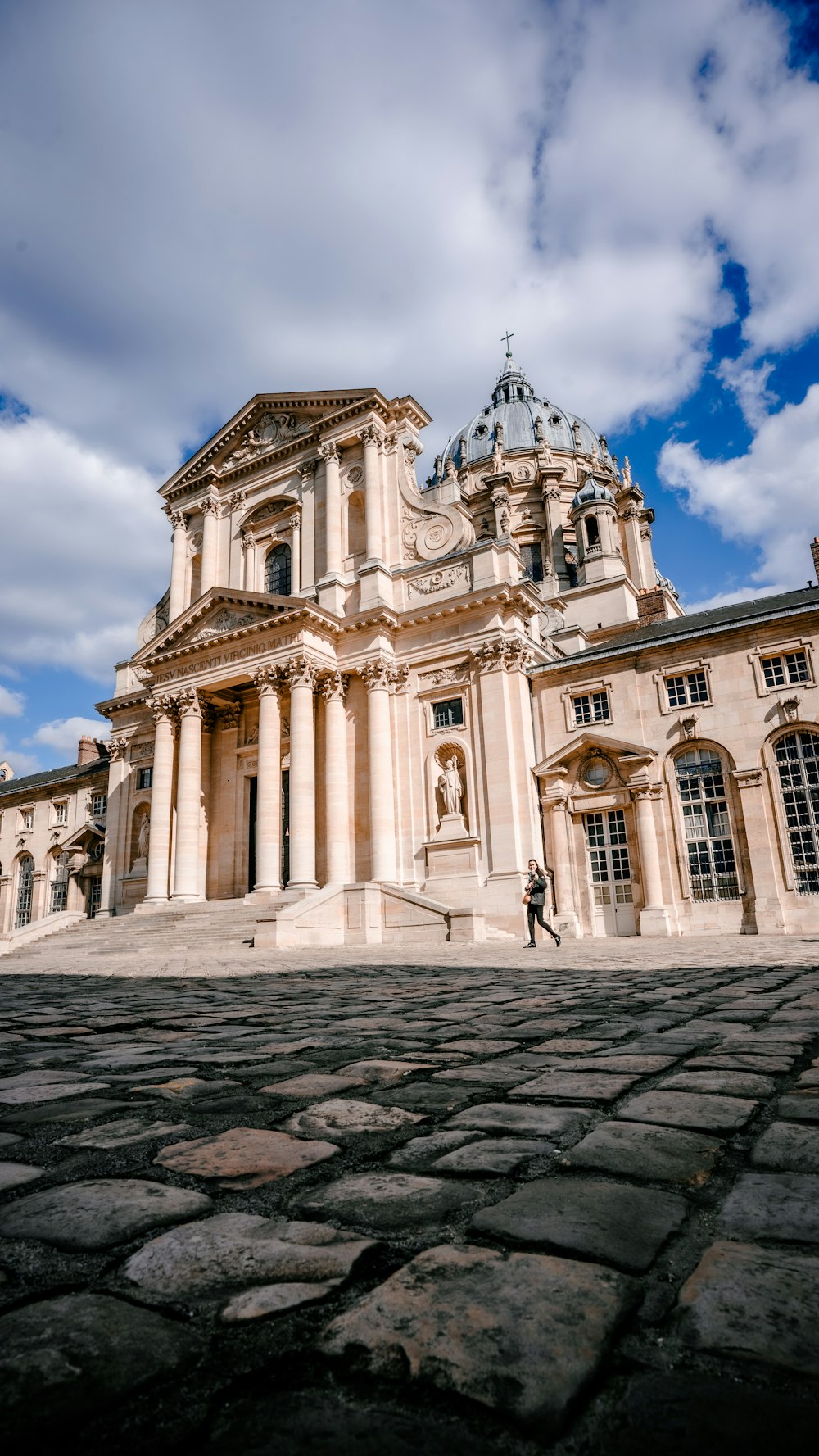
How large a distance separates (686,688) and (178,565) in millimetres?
22097

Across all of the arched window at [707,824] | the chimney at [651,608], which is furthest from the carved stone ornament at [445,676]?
the chimney at [651,608]

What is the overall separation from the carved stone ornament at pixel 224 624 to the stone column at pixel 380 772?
15.1 feet

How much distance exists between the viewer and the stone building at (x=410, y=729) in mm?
24625

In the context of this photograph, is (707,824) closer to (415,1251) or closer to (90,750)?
(415,1251)

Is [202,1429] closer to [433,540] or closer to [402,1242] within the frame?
[402,1242]

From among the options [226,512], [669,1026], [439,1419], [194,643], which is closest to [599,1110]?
[439,1419]

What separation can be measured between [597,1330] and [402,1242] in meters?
0.55

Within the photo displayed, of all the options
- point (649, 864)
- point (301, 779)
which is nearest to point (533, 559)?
point (301, 779)

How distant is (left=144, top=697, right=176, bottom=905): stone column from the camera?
29312 mm

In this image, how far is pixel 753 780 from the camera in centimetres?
2453

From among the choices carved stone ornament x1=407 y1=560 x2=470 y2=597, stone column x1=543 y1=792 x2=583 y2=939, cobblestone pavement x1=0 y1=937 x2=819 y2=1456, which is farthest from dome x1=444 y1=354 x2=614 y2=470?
cobblestone pavement x1=0 y1=937 x2=819 y2=1456

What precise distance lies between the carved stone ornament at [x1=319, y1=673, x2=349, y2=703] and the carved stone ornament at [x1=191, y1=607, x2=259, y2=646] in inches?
133

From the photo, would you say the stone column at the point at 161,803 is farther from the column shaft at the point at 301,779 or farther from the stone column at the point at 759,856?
the stone column at the point at 759,856

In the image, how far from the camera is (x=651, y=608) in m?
42.5
